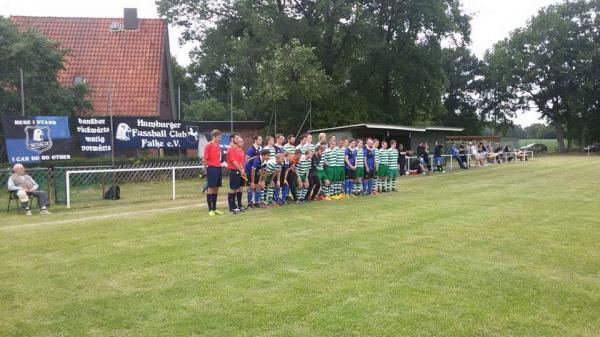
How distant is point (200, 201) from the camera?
1408cm

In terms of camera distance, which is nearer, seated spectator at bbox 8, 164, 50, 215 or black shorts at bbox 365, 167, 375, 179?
seated spectator at bbox 8, 164, 50, 215

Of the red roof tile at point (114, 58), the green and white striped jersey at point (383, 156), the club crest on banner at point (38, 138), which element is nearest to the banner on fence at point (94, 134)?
the club crest on banner at point (38, 138)

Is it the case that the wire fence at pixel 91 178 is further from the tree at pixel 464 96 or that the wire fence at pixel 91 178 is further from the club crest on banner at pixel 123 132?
the tree at pixel 464 96

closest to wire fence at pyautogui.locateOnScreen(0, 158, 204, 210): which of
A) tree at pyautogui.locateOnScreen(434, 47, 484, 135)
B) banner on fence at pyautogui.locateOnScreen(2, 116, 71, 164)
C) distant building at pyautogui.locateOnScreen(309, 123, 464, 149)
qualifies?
banner on fence at pyautogui.locateOnScreen(2, 116, 71, 164)

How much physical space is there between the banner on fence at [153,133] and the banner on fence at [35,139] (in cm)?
261

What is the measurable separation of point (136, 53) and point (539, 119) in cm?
4776

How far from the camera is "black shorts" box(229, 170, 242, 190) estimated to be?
444 inches

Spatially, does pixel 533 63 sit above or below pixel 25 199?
above

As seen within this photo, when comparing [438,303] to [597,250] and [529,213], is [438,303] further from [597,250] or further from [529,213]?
[529,213]

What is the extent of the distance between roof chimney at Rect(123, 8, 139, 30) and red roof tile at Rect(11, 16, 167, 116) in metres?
0.29

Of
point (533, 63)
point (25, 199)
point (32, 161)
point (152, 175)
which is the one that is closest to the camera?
point (25, 199)

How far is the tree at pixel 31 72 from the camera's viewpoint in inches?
741

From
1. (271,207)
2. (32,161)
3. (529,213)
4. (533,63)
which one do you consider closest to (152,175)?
(32,161)

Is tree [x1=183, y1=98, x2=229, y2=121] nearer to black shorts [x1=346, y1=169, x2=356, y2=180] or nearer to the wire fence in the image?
the wire fence
